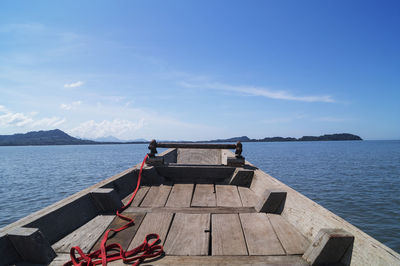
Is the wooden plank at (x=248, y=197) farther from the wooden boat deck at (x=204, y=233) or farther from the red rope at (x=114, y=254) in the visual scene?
the red rope at (x=114, y=254)

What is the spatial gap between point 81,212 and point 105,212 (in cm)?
43

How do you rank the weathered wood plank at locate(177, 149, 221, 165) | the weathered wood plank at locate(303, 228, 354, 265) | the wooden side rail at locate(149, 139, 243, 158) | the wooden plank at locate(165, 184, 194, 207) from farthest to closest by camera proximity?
1. the weathered wood plank at locate(177, 149, 221, 165)
2. the wooden side rail at locate(149, 139, 243, 158)
3. the wooden plank at locate(165, 184, 194, 207)
4. the weathered wood plank at locate(303, 228, 354, 265)

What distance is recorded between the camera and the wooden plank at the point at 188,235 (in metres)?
2.33

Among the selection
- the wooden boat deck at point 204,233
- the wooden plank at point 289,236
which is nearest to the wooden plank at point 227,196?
the wooden boat deck at point 204,233

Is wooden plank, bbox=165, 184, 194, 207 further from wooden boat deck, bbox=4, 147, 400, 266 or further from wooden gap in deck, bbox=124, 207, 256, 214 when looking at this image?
wooden gap in deck, bbox=124, 207, 256, 214

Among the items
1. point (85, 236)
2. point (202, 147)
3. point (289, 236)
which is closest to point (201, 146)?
point (202, 147)

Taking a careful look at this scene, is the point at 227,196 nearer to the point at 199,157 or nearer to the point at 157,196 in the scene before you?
the point at 157,196

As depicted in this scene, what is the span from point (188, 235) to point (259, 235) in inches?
32.4

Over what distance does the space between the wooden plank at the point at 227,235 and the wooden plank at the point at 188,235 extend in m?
0.09

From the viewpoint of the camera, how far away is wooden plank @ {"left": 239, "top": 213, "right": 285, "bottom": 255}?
7.64 ft

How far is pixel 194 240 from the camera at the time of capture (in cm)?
253

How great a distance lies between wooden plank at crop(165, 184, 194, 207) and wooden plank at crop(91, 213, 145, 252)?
65cm

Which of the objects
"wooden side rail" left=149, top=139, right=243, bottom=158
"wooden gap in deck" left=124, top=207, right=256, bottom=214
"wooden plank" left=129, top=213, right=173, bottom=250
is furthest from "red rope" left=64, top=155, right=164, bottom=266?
"wooden side rail" left=149, top=139, right=243, bottom=158

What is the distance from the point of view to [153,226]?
2.92 m
